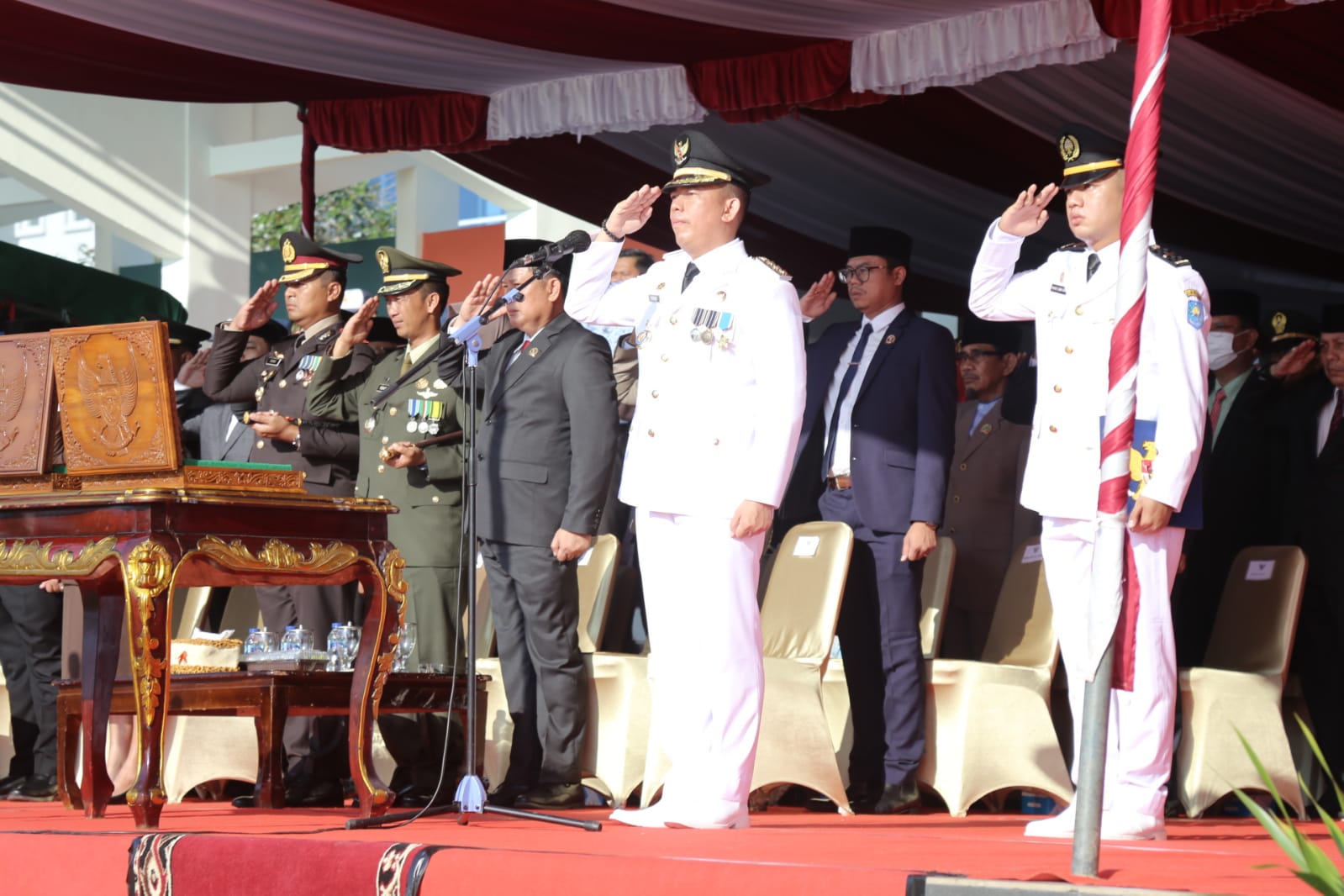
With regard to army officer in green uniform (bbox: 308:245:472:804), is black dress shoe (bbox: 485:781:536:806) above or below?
below

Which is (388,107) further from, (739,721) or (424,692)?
(739,721)

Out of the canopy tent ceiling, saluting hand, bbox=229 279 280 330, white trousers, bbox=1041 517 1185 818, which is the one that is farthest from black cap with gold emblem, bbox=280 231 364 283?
white trousers, bbox=1041 517 1185 818

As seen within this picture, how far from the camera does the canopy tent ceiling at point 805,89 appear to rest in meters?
5.42

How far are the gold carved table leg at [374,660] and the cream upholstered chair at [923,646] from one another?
5.48 ft

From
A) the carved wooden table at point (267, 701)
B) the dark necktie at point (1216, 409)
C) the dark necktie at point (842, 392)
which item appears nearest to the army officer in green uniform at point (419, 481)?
the carved wooden table at point (267, 701)

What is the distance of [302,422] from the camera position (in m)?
5.53

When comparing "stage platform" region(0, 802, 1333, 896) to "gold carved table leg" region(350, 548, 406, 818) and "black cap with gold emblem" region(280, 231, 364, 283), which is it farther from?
"black cap with gold emblem" region(280, 231, 364, 283)

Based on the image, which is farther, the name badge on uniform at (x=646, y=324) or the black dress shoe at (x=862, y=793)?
the black dress shoe at (x=862, y=793)

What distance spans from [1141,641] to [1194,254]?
14.0ft

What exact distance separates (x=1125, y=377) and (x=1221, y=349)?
3397 millimetres

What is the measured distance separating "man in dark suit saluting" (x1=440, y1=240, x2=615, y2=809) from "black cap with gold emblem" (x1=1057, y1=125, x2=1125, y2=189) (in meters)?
1.56

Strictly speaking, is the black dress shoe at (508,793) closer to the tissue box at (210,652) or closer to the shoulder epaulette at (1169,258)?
the tissue box at (210,652)

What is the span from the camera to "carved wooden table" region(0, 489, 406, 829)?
3.75 meters

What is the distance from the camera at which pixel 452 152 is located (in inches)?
282
